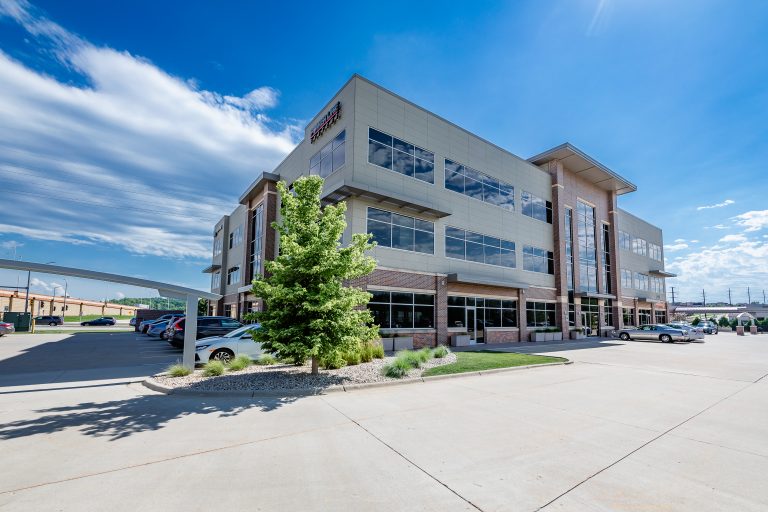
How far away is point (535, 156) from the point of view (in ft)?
108

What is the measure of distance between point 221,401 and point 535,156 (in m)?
31.5

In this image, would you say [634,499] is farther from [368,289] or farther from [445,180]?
[445,180]

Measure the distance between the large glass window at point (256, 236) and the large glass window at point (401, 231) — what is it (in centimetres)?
1427

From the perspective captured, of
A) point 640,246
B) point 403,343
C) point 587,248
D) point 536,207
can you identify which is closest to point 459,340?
point 403,343

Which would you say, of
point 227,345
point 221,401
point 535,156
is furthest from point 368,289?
point 535,156

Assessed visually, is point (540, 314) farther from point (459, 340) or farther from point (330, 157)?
point (330, 157)

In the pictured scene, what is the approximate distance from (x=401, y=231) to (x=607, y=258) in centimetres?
2856

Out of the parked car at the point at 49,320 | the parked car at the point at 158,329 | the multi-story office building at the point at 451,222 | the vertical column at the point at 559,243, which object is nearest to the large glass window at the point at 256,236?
the multi-story office building at the point at 451,222

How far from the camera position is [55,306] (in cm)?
7400

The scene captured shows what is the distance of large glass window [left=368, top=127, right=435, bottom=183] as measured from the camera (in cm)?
2059

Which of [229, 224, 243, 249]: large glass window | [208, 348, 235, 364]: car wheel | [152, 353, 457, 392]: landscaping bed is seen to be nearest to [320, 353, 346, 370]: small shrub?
[152, 353, 457, 392]: landscaping bed

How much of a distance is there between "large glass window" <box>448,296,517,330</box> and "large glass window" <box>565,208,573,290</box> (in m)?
8.33

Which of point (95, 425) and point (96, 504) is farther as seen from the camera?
point (95, 425)

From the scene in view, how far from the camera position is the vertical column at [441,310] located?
22125 mm
